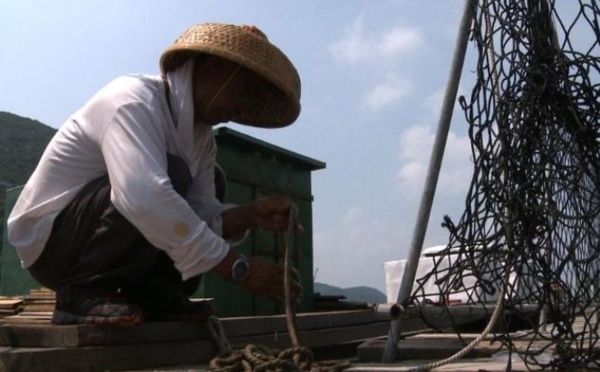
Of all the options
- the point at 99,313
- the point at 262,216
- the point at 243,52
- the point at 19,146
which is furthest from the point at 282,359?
the point at 19,146

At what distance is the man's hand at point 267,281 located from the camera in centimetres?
207

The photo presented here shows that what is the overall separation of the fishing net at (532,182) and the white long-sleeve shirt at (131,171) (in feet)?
2.37

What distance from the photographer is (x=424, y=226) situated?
2273mm

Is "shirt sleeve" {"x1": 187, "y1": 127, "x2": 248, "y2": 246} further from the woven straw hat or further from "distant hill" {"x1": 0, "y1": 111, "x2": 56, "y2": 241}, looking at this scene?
"distant hill" {"x1": 0, "y1": 111, "x2": 56, "y2": 241}

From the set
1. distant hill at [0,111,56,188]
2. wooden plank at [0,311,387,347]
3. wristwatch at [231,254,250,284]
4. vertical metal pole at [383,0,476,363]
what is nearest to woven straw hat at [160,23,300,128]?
vertical metal pole at [383,0,476,363]

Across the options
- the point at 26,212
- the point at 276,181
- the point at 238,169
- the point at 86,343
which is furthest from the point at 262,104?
the point at 276,181

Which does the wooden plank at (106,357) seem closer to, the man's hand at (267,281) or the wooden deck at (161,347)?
the wooden deck at (161,347)

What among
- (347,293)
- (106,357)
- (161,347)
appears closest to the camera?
(106,357)

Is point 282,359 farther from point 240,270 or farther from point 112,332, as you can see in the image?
point 112,332

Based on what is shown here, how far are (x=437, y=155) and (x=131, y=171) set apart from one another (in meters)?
0.99

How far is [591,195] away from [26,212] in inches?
70.5

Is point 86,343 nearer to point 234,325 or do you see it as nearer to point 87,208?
point 87,208

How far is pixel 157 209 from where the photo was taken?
1.91 meters

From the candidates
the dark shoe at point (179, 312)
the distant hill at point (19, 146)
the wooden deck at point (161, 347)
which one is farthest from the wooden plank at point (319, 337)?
the distant hill at point (19, 146)
